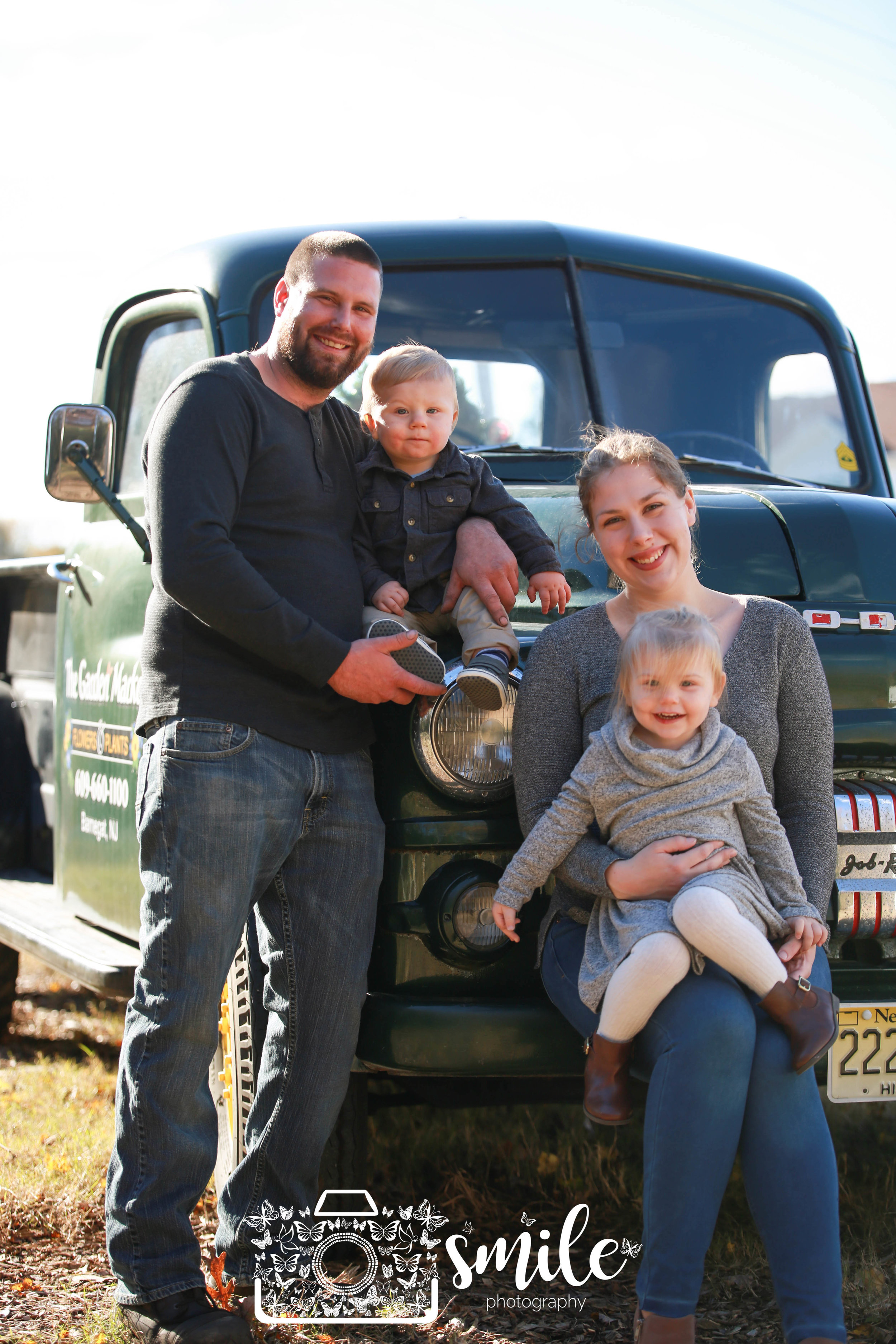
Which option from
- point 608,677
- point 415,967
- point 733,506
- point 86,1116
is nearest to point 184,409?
point 608,677

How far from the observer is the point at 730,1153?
2059mm

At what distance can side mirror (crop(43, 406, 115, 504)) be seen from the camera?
333cm

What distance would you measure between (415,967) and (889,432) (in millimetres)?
3651

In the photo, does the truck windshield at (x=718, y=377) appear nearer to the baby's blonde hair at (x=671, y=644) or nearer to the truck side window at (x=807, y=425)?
the truck side window at (x=807, y=425)

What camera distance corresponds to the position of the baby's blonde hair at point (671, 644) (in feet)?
7.28

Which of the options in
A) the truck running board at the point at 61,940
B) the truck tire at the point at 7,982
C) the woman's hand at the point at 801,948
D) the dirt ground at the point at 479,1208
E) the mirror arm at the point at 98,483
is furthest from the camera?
the truck tire at the point at 7,982

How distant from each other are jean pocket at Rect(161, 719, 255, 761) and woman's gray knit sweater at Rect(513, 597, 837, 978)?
20.2 inches

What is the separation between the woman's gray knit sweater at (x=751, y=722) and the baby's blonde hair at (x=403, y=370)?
61cm

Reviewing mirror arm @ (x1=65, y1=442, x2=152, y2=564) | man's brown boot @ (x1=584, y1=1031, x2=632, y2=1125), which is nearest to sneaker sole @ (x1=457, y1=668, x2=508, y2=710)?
man's brown boot @ (x1=584, y1=1031, x2=632, y2=1125)

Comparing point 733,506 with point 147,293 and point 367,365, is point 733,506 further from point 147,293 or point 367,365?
point 147,293

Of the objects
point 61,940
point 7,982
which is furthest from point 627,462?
point 7,982

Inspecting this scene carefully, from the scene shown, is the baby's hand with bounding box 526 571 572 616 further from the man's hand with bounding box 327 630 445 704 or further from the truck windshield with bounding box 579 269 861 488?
the truck windshield with bounding box 579 269 861 488

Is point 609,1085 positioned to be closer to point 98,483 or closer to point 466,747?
point 466,747

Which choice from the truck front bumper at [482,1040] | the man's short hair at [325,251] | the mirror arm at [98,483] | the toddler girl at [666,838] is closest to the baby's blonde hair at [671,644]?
the toddler girl at [666,838]
